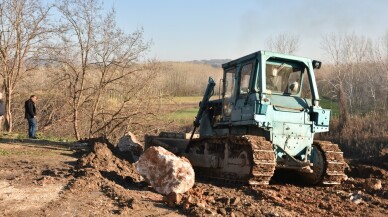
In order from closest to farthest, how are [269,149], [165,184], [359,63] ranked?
[165,184]
[269,149]
[359,63]

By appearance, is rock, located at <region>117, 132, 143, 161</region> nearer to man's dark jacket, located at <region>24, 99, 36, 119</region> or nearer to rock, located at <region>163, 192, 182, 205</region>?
man's dark jacket, located at <region>24, 99, 36, 119</region>

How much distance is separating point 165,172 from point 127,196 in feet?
3.38

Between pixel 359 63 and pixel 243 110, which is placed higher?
pixel 359 63

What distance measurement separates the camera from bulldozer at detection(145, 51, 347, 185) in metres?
9.58

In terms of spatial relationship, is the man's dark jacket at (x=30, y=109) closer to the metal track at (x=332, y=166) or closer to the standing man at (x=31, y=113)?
the standing man at (x=31, y=113)

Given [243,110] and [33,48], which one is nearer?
[243,110]

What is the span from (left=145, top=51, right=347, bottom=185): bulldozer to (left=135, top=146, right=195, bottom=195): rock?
156 cm

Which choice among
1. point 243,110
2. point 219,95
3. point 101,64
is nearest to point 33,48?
point 101,64

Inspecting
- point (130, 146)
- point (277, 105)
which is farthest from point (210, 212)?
point (130, 146)

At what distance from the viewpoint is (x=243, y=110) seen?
1021 cm

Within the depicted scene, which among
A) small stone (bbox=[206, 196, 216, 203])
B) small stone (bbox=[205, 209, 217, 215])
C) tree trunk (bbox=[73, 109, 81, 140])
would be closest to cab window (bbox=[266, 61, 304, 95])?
small stone (bbox=[206, 196, 216, 203])

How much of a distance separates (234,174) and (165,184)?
7.41ft

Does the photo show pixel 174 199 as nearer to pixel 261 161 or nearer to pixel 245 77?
pixel 261 161

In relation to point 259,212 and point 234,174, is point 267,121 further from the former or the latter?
point 259,212
